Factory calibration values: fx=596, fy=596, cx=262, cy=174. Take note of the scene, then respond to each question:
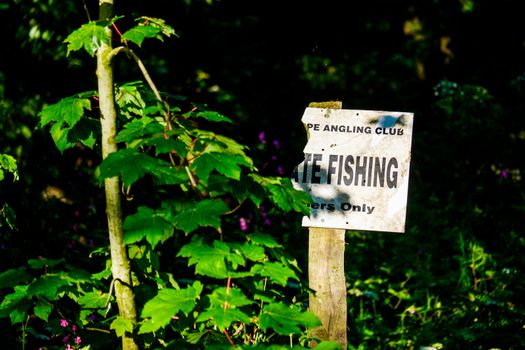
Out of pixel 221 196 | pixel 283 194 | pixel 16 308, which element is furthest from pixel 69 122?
pixel 221 196

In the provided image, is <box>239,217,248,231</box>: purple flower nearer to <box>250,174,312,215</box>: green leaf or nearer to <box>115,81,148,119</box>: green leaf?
<box>115,81,148,119</box>: green leaf

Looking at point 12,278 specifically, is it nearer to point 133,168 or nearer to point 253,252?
point 133,168

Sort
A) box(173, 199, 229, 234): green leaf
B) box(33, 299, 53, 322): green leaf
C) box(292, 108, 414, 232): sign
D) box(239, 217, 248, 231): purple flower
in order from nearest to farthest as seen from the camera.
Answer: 1. box(173, 199, 229, 234): green leaf
2. box(33, 299, 53, 322): green leaf
3. box(292, 108, 414, 232): sign
4. box(239, 217, 248, 231): purple flower

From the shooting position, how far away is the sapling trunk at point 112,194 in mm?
1974

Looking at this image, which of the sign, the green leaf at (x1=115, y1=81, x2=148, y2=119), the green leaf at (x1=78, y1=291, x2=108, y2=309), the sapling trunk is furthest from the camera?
the sign

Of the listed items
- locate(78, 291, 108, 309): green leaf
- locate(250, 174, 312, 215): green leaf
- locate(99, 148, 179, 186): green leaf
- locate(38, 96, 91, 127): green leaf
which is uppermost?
locate(38, 96, 91, 127): green leaf

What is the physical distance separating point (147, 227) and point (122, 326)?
1.55 ft

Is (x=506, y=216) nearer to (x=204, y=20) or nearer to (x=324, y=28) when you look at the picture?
(x=204, y=20)

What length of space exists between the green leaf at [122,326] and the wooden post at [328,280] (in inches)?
33.0

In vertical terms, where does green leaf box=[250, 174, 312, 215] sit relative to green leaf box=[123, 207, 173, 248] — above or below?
above

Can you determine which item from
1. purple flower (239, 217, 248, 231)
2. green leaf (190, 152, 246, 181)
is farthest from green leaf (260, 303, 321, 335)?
purple flower (239, 217, 248, 231)

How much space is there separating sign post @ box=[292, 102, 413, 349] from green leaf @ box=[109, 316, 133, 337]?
817 mm

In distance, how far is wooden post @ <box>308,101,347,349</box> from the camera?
250cm

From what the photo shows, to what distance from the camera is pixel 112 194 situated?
2.00 metres
